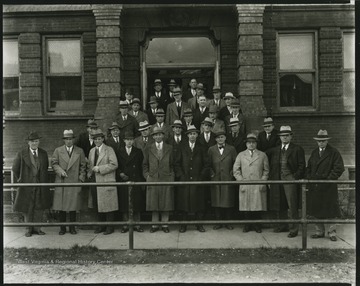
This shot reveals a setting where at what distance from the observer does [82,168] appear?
294 inches

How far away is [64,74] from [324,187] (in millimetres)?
6875

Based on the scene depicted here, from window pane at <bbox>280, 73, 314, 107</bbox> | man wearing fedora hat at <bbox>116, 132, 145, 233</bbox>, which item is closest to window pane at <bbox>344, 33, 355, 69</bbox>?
window pane at <bbox>280, 73, 314, 107</bbox>

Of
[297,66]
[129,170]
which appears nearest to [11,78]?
[129,170]

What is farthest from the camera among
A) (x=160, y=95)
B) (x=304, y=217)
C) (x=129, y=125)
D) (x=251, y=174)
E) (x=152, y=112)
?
(x=160, y=95)

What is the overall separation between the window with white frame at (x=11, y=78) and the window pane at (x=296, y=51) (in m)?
6.75

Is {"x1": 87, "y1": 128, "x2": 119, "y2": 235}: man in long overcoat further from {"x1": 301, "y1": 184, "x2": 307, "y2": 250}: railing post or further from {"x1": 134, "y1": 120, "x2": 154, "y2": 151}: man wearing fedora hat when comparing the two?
{"x1": 301, "y1": 184, "x2": 307, "y2": 250}: railing post

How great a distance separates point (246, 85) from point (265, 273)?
520 cm

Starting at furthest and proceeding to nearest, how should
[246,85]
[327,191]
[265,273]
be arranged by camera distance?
[246,85]
[327,191]
[265,273]

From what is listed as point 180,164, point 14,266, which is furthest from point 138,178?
point 14,266

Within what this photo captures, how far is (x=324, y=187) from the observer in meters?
6.89

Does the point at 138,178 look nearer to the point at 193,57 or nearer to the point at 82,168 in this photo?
the point at 82,168

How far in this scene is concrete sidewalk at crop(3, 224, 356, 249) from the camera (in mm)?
6395

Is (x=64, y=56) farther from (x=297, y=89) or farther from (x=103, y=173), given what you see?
(x=297, y=89)

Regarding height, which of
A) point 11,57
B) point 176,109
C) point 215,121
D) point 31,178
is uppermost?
point 11,57
